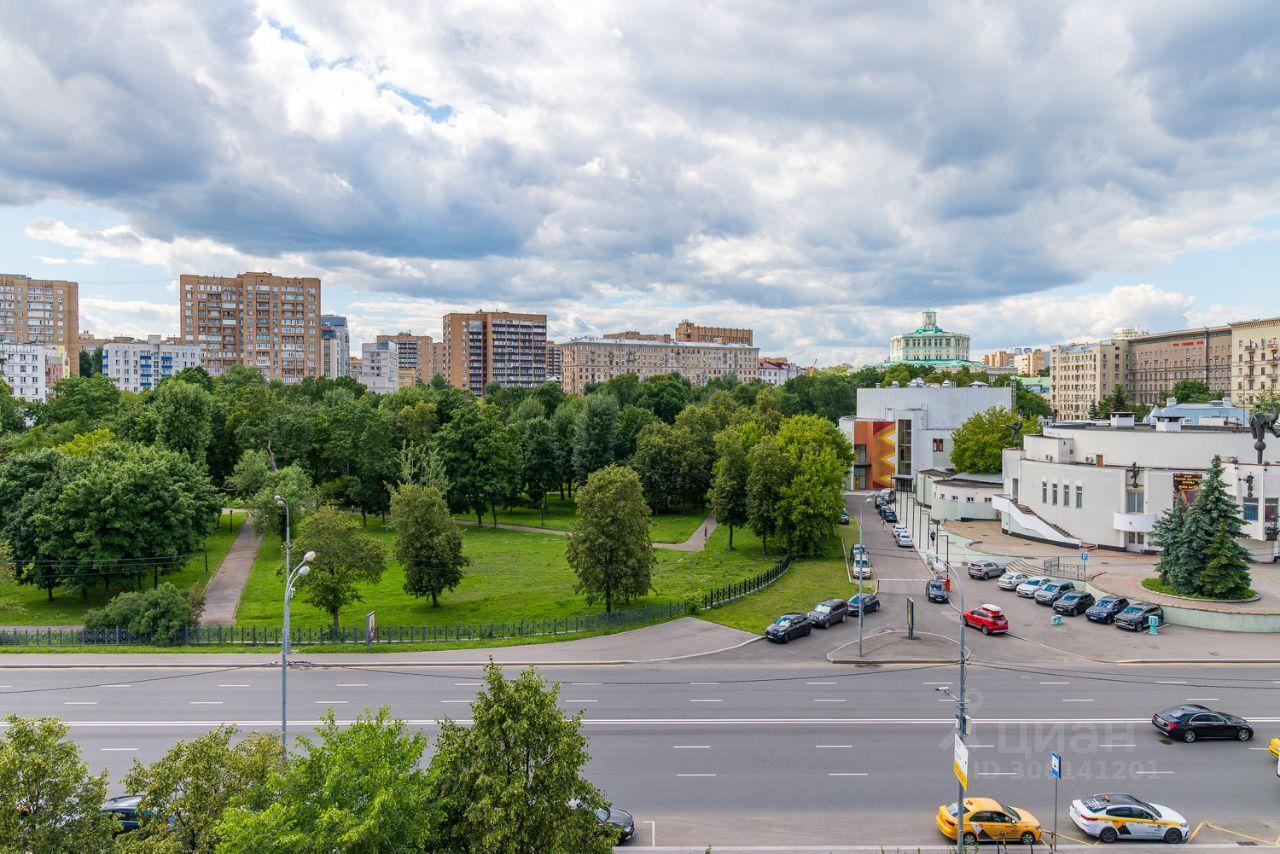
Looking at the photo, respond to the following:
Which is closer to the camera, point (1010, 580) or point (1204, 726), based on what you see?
point (1204, 726)

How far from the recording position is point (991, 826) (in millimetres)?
18531

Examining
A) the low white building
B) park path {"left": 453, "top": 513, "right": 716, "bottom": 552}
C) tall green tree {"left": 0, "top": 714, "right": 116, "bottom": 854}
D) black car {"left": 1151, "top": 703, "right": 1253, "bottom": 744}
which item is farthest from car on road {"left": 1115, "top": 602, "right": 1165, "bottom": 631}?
tall green tree {"left": 0, "top": 714, "right": 116, "bottom": 854}

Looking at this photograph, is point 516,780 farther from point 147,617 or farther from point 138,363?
point 138,363

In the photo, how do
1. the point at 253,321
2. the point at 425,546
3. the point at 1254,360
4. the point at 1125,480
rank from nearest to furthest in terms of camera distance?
the point at 425,546 → the point at 1125,480 → the point at 1254,360 → the point at 253,321

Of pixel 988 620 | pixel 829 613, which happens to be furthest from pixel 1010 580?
pixel 829 613

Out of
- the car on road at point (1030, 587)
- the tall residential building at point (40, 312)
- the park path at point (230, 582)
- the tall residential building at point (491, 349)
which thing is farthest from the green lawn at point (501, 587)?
the tall residential building at point (40, 312)

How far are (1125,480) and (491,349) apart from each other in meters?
150

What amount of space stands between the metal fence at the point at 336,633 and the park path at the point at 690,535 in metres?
21.1

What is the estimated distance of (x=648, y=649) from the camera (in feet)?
115

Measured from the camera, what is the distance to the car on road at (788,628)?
35.5 meters

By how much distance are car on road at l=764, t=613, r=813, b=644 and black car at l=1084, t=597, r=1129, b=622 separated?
14.8 metres

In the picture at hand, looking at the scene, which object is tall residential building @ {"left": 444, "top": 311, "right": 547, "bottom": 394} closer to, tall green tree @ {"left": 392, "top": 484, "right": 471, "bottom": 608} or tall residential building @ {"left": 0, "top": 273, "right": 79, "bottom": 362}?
tall residential building @ {"left": 0, "top": 273, "right": 79, "bottom": 362}

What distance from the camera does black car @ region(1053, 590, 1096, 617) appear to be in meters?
39.6

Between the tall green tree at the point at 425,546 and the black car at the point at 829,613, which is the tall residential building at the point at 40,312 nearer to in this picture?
the tall green tree at the point at 425,546
